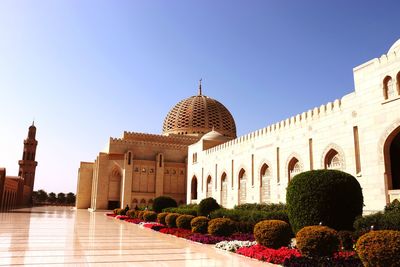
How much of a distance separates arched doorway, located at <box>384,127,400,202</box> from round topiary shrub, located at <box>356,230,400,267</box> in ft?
22.9

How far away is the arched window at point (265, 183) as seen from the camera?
19547 mm

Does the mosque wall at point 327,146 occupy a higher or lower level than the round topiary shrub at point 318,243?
higher

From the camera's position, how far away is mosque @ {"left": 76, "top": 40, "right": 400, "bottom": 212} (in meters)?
12.0

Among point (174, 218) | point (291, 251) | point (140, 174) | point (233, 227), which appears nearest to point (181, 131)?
point (140, 174)

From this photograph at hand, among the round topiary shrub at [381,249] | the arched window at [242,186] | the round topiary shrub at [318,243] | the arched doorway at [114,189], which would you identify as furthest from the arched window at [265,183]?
the arched doorway at [114,189]

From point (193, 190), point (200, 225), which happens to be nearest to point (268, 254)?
point (200, 225)

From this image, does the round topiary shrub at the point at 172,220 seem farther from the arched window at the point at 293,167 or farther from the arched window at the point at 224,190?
the arched window at the point at 224,190

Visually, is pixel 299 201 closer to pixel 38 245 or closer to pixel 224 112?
pixel 38 245

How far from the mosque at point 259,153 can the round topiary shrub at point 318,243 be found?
5.65 meters

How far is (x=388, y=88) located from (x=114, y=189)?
28160 mm

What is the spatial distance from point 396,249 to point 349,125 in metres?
9.51

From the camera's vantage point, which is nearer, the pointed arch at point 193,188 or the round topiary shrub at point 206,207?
the round topiary shrub at point 206,207

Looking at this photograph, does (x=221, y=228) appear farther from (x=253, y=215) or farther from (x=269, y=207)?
(x=269, y=207)

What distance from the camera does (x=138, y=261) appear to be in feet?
21.0
